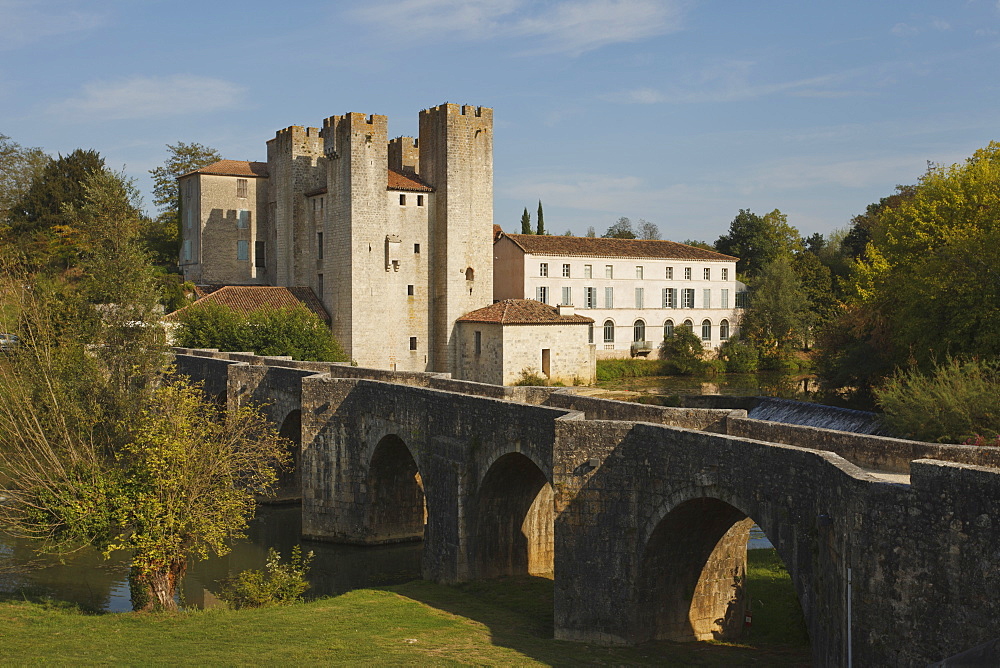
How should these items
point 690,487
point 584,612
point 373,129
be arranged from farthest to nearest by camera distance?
point 373,129 < point 584,612 < point 690,487

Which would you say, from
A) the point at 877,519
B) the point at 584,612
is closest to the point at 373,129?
the point at 584,612

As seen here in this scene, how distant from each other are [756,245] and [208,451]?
221 feet

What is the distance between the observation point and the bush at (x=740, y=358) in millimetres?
60312

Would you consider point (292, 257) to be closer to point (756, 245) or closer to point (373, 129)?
point (373, 129)

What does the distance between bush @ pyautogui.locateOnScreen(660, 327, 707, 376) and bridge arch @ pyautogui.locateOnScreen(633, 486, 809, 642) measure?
43.6m

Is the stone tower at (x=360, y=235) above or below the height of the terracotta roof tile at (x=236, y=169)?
below

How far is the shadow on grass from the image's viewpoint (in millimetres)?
13477

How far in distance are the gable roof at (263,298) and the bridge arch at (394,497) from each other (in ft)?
71.3

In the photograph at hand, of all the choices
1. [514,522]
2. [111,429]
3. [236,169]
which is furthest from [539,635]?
[236,169]

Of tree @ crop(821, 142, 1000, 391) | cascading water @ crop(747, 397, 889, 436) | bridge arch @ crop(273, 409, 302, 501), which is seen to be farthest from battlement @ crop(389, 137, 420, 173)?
cascading water @ crop(747, 397, 889, 436)

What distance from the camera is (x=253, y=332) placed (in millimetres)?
40094

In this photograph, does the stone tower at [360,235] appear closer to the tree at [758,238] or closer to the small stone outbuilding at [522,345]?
the small stone outbuilding at [522,345]

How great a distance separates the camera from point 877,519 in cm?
990

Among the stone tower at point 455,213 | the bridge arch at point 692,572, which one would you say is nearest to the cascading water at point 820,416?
the bridge arch at point 692,572
